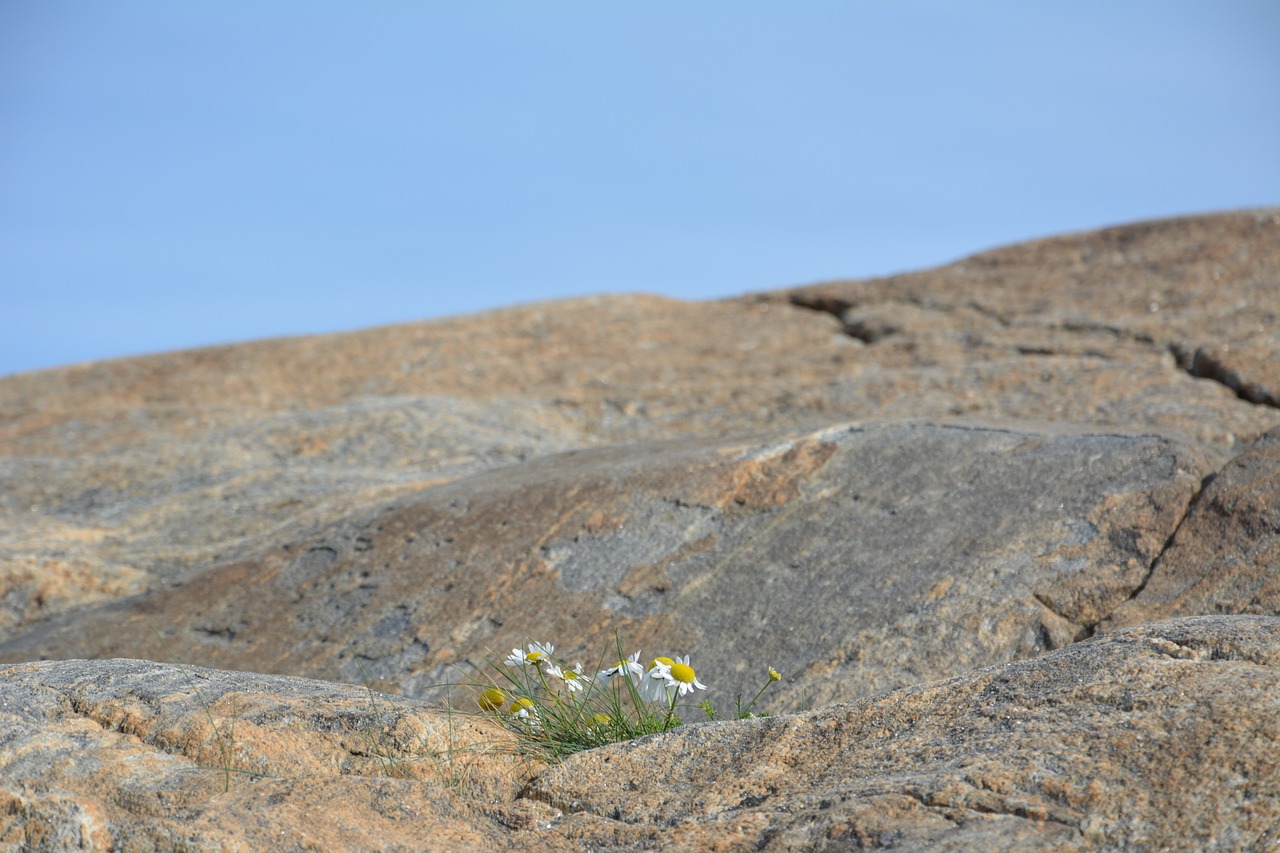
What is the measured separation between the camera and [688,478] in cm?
440

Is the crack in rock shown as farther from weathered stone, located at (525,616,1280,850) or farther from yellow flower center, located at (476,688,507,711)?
yellow flower center, located at (476,688,507,711)

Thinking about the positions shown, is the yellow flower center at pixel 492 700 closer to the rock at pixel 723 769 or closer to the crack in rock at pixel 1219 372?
the rock at pixel 723 769

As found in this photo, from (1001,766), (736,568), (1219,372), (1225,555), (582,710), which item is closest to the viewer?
(1001,766)

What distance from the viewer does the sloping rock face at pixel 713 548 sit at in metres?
2.07

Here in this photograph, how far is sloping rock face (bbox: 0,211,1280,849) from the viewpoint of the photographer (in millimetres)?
2074

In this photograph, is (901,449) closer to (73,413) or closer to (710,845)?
(710,845)

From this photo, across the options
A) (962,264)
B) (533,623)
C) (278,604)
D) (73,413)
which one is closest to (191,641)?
(278,604)

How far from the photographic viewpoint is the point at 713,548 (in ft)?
13.4

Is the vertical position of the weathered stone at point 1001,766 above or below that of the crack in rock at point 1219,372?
below

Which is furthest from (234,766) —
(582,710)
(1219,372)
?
(1219,372)

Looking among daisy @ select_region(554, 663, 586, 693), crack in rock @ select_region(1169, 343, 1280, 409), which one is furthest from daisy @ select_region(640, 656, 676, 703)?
crack in rock @ select_region(1169, 343, 1280, 409)

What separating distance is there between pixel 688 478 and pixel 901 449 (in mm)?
817

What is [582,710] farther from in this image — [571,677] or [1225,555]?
[1225,555]

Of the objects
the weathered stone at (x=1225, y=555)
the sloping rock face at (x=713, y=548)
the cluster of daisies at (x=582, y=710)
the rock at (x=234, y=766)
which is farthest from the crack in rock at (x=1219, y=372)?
the rock at (x=234, y=766)
